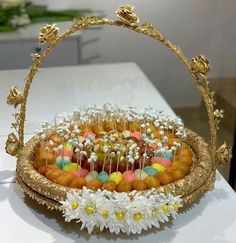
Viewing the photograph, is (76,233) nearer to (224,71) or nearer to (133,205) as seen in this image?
(133,205)

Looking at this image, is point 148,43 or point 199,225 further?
point 148,43

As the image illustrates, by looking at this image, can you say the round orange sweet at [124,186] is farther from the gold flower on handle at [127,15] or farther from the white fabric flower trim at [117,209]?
the gold flower on handle at [127,15]

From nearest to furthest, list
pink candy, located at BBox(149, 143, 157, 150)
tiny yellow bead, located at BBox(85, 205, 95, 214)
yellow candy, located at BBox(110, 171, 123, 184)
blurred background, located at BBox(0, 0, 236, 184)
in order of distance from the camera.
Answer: tiny yellow bead, located at BBox(85, 205, 95, 214), yellow candy, located at BBox(110, 171, 123, 184), pink candy, located at BBox(149, 143, 157, 150), blurred background, located at BBox(0, 0, 236, 184)

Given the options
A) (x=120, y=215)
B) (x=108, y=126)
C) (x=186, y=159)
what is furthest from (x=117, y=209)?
(x=108, y=126)

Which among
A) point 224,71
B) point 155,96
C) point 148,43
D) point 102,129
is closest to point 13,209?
point 102,129

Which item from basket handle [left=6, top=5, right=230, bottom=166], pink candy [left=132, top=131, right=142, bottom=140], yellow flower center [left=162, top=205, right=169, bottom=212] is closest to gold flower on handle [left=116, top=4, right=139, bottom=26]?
basket handle [left=6, top=5, right=230, bottom=166]

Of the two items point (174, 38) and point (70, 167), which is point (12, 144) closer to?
point (70, 167)

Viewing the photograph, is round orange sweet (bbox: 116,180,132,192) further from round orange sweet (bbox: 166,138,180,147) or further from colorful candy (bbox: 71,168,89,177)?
round orange sweet (bbox: 166,138,180,147)
